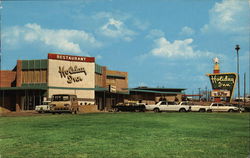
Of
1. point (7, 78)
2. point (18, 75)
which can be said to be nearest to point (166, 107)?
point (18, 75)

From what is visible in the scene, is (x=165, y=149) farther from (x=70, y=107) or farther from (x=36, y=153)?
(x=70, y=107)

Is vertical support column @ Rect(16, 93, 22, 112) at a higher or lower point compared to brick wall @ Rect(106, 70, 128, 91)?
lower

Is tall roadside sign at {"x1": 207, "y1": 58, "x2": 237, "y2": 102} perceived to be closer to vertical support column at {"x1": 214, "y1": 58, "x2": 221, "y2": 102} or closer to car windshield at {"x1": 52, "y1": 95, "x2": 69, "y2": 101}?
vertical support column at {"x1": 214, "y1": 58, "x2": 221, "y2": 102}

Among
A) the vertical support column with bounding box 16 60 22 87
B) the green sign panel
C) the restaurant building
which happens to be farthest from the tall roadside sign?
the vertical support column with bounding box 16 60 22 87

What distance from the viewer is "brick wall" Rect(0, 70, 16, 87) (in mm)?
54250

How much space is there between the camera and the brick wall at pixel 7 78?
54.2 meters

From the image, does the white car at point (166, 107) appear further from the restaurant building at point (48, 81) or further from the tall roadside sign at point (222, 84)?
the tall roadside sign at point (222, 84)

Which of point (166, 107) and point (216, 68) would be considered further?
point (216, 68)

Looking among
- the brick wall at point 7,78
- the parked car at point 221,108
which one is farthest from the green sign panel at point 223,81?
the brick wall at point 7,78

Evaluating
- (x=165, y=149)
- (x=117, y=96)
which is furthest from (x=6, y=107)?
(x=165, y=149)

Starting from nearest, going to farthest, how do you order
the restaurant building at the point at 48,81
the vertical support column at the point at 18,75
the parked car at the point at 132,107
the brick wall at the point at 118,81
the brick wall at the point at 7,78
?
the parked car at the point at 132,107 → the restaurant building at the point at 48,81 → the vertical support column at the point at 18,75 → the brick wall at the point at 7,78 → the brick wall at the point at 118,81

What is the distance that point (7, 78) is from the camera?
54.7 m

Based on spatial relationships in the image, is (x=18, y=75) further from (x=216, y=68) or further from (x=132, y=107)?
(x=216, y=68)

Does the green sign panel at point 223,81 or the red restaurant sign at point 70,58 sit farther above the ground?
the red restaurant sign at point 70,58
